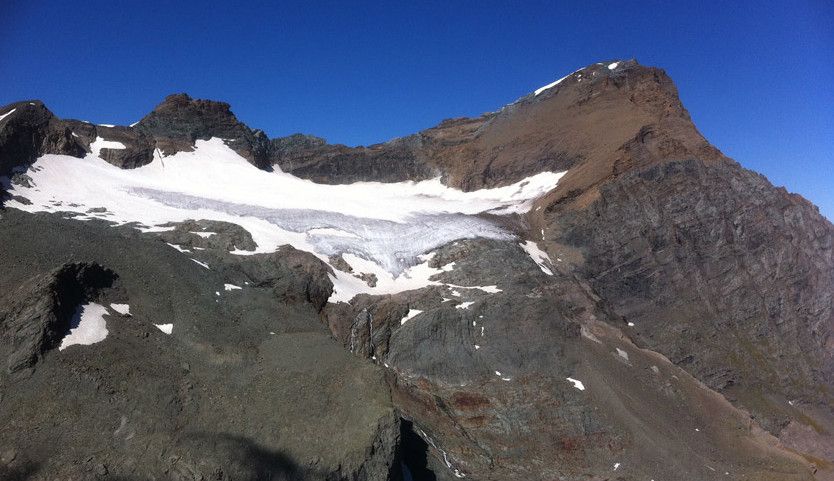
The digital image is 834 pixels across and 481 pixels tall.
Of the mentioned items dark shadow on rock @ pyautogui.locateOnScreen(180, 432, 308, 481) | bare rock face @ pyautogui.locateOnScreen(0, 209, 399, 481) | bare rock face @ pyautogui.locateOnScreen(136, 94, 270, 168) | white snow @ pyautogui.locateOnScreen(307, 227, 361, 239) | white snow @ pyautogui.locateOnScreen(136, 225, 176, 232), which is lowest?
dark shadow on rock @ pyautogui.locateOnScreen(180, 432, 308, 481)

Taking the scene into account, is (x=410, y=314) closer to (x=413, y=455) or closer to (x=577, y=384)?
(x=577, y=384)

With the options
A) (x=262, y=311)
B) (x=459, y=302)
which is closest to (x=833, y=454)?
(x=459, y=302)

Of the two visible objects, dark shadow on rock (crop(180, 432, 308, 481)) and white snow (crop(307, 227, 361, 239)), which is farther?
white snow (crop(307, 227, 361, 239))

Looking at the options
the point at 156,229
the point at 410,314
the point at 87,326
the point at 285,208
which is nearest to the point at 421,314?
the point at 410,314

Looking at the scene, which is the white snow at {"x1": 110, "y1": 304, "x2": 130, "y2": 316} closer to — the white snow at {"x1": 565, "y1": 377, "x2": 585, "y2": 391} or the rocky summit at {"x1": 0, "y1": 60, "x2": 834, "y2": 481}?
the rocky summit at {"x1": 0, "y1": 60, "x2": 834, "y2": 481}

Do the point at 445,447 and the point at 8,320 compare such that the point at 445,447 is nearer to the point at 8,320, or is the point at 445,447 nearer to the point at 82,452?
the point at 82,452

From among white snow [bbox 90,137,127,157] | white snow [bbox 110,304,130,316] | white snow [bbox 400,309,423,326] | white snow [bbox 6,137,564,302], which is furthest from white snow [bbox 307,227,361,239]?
white snow [bbox 90,137,127,157]

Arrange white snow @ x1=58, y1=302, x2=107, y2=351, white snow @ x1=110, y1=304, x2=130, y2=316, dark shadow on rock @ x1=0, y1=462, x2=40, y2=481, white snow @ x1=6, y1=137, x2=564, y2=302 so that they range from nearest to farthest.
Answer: dark shadow on rock @ x1=0, y1=462, x2=40, y2=481 → white snow @ x1=58, y1=302, x2=107, y2=351 → white snow @ x1=110, y1=304, x2=130, y2=316 → white snow @ x1=6, y1=137, x2=564, y2=302
